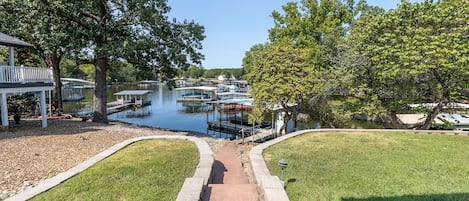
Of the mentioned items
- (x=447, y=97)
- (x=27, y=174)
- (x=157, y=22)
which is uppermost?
(x=157, y=22)

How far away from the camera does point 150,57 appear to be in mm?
12719

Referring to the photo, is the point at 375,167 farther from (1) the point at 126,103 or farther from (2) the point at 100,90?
(1) the point at 126,103

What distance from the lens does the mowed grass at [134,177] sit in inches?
154

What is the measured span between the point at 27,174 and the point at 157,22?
771 cm

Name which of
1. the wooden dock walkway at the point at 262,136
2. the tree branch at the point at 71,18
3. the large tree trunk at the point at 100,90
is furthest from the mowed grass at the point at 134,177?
the wooden dock walkway at the point at 262,136

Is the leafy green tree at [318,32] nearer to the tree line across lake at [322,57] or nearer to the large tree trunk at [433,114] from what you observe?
the tree line across lake at [322,57]

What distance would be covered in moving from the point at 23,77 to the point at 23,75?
0.08 metres

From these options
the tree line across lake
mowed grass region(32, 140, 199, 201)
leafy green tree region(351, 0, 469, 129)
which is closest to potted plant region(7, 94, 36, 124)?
the tree line across lake

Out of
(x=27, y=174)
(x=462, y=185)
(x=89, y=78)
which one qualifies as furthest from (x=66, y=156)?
(x=89, y=78)

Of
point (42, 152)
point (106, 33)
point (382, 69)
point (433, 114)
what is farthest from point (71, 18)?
point (433, 114)

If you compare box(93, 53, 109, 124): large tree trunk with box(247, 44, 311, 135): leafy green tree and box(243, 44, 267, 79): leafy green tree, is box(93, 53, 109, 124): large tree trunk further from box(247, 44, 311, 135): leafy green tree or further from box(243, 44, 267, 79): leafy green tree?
box(243, 44, 267, 79): leafy green tree

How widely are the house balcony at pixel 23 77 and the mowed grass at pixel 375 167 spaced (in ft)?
31.1

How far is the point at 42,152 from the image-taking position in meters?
6.64

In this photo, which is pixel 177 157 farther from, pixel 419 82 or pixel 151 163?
pixel 419 82
